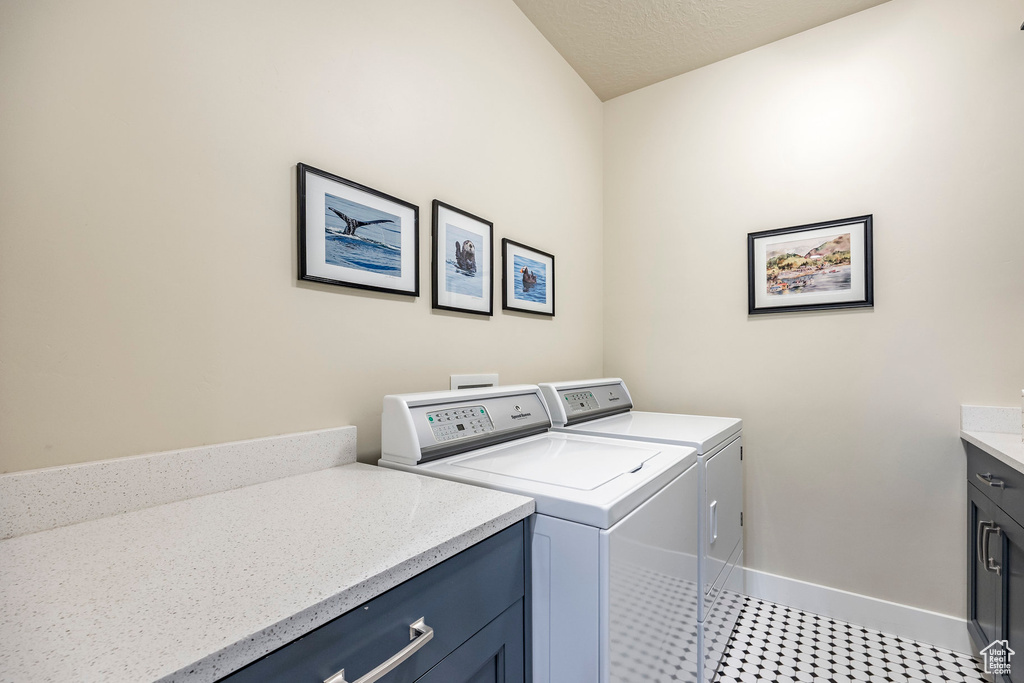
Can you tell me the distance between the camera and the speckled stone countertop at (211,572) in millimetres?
452

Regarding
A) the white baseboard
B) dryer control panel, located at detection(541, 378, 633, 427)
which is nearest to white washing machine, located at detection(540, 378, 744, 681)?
dryer control panel, located at detection(541, 378, 633, 427)

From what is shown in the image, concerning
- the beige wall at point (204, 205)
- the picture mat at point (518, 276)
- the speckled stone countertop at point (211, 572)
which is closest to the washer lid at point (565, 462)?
the speckled stone countertop at point (211, 572)

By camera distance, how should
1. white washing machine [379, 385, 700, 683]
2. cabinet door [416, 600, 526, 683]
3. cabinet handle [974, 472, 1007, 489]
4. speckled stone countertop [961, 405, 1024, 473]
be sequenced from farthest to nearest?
speckled stone countertop [961, 405, 1024, 473], cabinet handle [974, 472, 1007, 489], white washing machine [379, 385, 700, 683], cabinet door [416, 600, 526, 683]

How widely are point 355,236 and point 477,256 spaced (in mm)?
562

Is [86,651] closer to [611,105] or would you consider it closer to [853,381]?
[853,381]

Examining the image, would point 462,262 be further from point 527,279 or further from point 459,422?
point 459,422

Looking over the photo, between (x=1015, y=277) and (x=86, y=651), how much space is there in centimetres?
275

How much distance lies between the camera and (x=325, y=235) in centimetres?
124

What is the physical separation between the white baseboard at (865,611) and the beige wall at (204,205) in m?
1.85

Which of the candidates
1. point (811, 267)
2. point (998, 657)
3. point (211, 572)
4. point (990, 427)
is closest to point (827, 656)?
point (998, 657)

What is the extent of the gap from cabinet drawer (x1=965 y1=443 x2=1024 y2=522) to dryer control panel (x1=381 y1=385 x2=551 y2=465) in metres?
1.44

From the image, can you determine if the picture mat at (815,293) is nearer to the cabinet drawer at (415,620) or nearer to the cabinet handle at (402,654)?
the cabinet drawer at (415,620)

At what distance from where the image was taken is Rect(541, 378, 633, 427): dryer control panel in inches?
69.6

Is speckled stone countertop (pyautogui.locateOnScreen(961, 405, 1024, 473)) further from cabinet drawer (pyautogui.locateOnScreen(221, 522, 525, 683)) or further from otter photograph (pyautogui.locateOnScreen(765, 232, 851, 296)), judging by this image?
cabinet drawer (pyautogui.locateOnScreen(221, 522, 525, 683))
